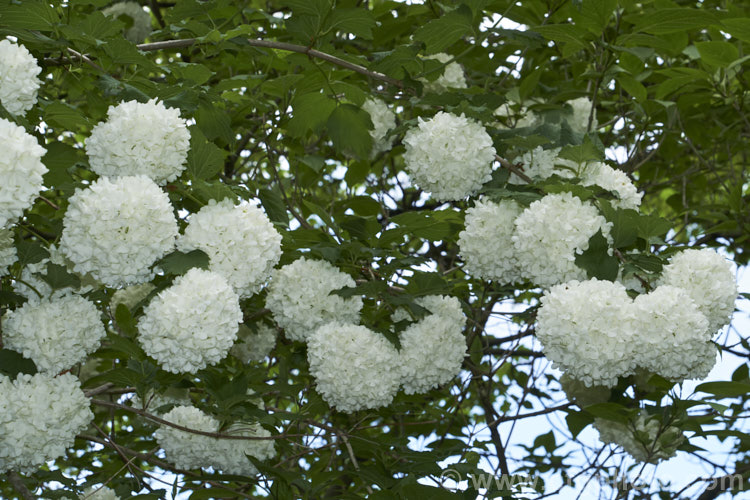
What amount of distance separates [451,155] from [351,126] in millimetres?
641

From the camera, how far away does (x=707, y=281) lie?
84.5 inches

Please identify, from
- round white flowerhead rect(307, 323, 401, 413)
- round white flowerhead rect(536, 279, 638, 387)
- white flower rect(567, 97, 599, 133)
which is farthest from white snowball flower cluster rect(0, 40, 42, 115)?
white flower rect(567, 97, 599, 133)

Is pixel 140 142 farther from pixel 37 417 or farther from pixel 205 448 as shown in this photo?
pixel 205 448

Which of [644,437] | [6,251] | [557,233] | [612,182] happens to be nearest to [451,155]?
[557,233]

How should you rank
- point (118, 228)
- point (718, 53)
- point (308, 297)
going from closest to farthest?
point (118, 228) < point (308, 297) < point (718, 53)

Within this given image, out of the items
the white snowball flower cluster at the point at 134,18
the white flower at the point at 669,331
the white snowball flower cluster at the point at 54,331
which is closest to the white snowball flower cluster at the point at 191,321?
the white snowball flower cluster at the point at 54,331

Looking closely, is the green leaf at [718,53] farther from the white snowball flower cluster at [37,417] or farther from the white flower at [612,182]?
the white snowball flower cluster at [37,417]

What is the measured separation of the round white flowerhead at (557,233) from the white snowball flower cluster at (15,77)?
1.40 meters

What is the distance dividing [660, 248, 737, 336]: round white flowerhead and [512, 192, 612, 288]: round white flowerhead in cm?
22

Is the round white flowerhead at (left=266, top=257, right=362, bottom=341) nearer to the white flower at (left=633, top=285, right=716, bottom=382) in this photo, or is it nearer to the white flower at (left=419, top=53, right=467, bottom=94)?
the white flower at (left=633, top=285, right=716, bottom=382)

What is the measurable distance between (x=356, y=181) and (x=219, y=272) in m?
2.00

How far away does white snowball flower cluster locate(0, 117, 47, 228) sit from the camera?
5.57 feet

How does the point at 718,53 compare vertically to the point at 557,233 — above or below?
above

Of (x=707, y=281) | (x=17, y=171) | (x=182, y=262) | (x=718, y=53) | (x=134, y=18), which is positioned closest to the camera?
(x=17, y=171)
